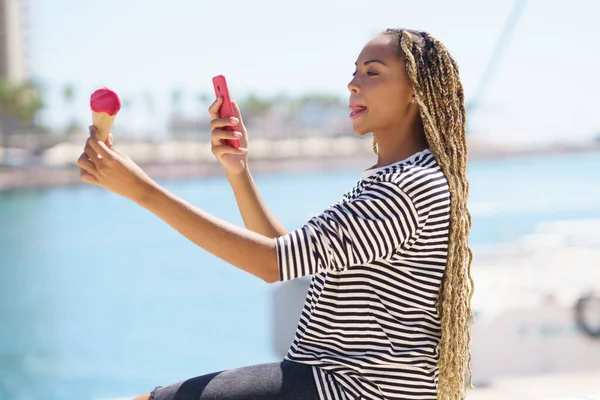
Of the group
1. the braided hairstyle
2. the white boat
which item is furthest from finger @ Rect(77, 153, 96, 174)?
the white boat

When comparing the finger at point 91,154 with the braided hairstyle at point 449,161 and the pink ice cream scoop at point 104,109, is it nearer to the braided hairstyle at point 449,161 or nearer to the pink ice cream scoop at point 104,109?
the pink ice cream scoop at point 104,109

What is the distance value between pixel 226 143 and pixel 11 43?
7788 centimetres

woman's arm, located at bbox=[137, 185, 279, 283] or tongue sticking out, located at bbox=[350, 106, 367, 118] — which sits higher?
tongue sticking out, located at bbox=[350, 106, 367, 118]

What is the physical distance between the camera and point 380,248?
1.24 m

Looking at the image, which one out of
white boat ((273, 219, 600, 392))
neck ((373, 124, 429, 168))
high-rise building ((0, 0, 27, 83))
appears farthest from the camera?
high-rise building ((0, 0, 27, 83))

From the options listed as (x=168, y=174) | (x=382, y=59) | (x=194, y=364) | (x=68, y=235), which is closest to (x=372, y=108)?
(x=382, y=59)

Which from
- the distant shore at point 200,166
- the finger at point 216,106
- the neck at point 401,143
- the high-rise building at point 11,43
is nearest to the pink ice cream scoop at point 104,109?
the finger at point 216,106

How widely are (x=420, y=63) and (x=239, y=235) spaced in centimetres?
43

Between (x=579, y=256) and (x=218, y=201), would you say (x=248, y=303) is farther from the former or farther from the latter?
(x=218, y=201)

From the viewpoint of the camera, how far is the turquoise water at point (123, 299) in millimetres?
11766

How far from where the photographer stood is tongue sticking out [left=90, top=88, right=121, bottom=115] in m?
1.24

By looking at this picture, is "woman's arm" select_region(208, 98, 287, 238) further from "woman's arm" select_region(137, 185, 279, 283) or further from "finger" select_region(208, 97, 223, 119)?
"woman's arm" select_region(137, 185, 279, 283)

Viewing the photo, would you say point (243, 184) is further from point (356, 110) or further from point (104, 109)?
point (104, 109)

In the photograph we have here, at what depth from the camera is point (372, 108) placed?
55.3 inches
